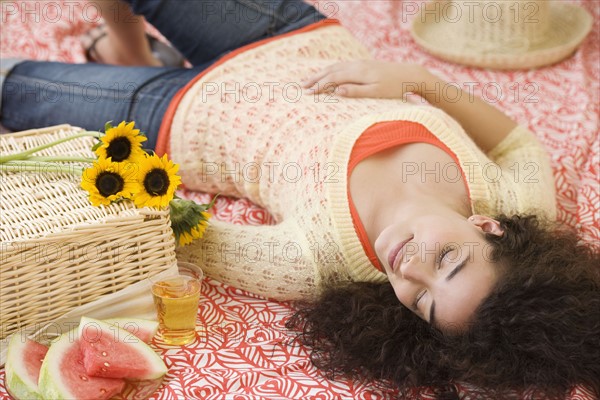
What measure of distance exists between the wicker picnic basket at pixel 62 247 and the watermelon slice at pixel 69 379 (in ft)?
0.33

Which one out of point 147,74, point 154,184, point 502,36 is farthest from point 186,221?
point 502,36

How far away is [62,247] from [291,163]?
2.04ft

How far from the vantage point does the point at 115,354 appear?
4.77ft

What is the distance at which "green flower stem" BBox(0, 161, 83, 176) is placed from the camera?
1.64 m

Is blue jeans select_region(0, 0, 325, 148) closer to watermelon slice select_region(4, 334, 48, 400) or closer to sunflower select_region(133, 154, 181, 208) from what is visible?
sunflower select_region(133, 154, 181, 208)

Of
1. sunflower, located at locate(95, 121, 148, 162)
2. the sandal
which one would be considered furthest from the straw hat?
sunflower, located at locate(95, 121, 148, 162)

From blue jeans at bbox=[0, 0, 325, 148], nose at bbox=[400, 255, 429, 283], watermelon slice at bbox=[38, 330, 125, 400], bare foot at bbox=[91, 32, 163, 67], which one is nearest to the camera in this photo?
watermelon slice at bbox=[38, 330, 125, 400]

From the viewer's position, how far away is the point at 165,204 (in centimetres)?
158

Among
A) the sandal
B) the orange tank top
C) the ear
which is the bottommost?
the ear

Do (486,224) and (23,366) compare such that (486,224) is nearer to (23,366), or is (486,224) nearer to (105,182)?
(105,182)

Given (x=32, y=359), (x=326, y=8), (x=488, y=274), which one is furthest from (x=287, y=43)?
(x=32, y=359)

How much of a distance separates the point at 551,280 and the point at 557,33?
1.58 m

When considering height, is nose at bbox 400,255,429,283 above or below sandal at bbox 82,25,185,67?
below

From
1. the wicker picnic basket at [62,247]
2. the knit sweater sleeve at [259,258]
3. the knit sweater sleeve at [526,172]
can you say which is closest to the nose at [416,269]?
the knit sweater sleeve at [259,258]
